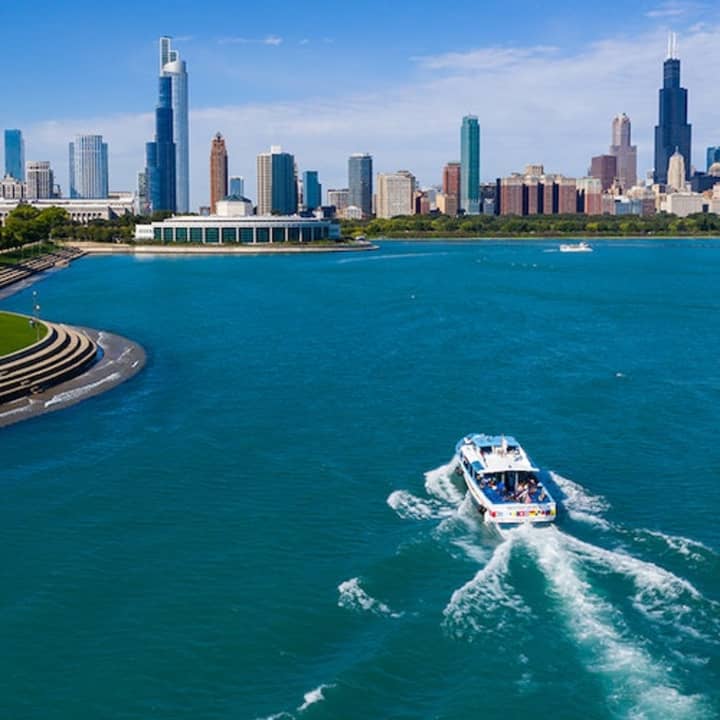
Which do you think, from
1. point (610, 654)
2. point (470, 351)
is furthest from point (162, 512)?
point (470, 351)

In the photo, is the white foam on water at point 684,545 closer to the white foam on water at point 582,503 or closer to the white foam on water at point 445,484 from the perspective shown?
the white foam on water at point 582,503

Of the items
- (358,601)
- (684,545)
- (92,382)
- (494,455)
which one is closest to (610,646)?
(358,601)

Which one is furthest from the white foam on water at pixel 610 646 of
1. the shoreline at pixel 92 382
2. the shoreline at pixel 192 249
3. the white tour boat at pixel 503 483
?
the shoreline at pixel 192 249

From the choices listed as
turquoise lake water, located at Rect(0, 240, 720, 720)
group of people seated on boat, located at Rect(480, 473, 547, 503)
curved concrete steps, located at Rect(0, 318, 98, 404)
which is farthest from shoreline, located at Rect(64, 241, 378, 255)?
group of people seated on boat, located at Rect(480, 473, 547, 503)

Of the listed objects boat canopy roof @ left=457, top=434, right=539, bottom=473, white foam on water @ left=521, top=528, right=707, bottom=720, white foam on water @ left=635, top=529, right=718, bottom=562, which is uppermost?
boat canopy roof @ left=457, top=434, right=539, bottom=473

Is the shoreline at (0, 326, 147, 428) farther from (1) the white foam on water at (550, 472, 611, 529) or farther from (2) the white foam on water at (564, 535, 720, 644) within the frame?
(2) the white foam on water at (564, 535, 720, 644)

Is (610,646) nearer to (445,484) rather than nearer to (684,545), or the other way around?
(684,545)
